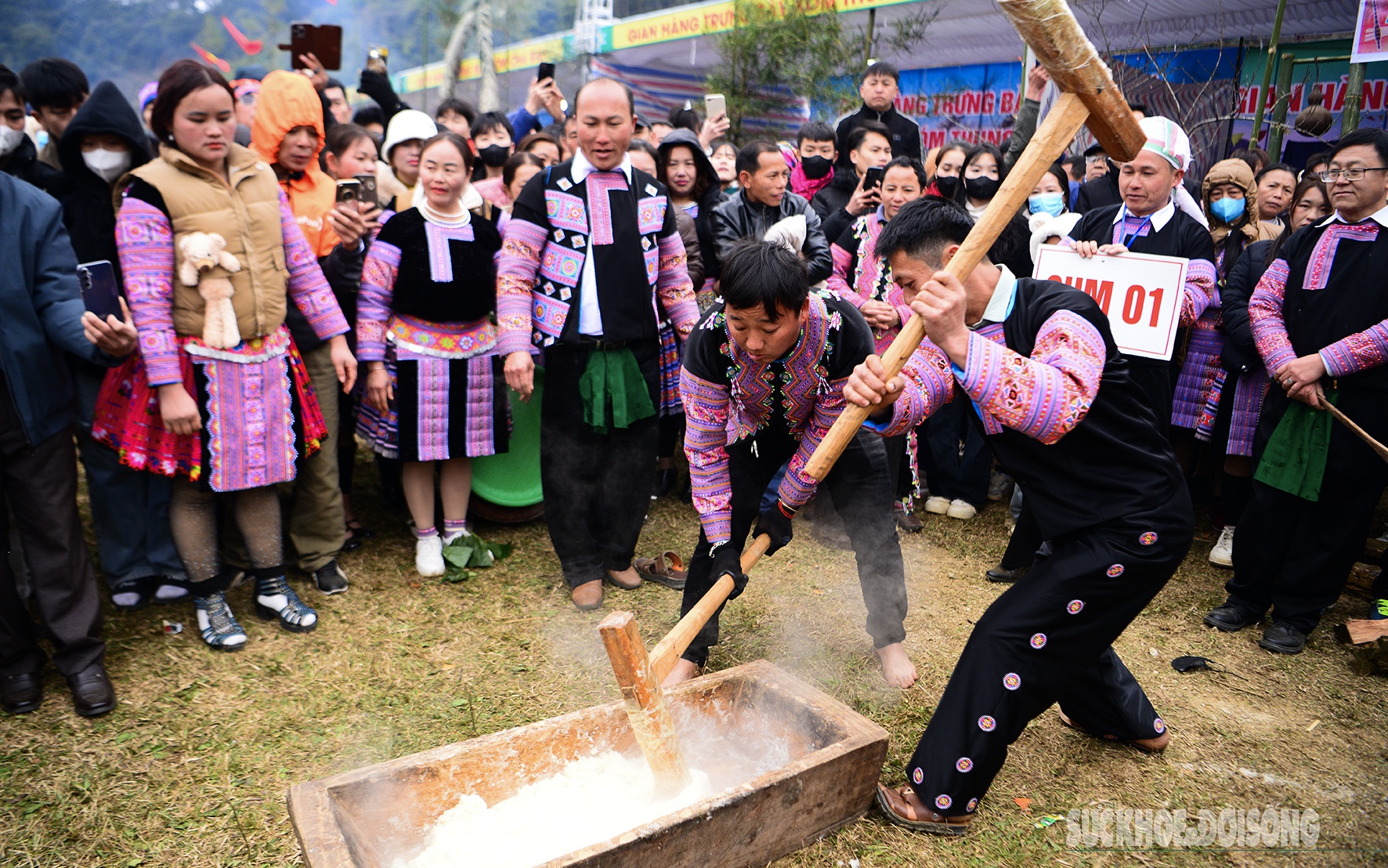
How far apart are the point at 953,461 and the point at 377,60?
5.57 metres

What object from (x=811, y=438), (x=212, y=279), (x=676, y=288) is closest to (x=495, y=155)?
(x=676, y=288)

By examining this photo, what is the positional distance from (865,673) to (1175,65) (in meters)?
8.42

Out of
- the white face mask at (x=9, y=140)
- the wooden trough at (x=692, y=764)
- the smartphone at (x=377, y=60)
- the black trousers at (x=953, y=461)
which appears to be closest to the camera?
the wooden trough at (x=692, y=764)

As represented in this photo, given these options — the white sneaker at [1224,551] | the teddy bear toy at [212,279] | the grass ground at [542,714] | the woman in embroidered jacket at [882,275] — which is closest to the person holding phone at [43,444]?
the grass ground at [542,714]

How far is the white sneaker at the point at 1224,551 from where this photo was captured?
15.4 ft

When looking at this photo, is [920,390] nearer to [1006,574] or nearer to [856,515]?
[856,515]

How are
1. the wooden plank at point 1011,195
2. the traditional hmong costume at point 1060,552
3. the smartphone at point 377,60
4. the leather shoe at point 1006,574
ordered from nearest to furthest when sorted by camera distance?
the wooden plank at point 1011,195, the traditional hmong costume at point 1060,552, the leather shoe at point 1006,574, the smartphone at point 377,60

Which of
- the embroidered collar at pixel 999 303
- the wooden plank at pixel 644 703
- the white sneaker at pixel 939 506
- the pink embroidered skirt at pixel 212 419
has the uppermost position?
the embroidered collar at pixel 999 303

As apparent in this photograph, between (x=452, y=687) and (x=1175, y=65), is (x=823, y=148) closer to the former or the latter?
(x=452, y=687)

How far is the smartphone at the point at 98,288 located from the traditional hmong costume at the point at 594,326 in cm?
145

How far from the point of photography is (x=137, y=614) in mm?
3795

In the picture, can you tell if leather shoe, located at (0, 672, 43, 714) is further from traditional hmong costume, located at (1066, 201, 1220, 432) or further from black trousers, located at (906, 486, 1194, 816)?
traditional hmong costume, located at (1066, 201, 1220, 432)

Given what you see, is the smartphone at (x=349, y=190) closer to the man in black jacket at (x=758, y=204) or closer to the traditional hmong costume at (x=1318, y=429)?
the man in black jacket at (x=758, y=204)

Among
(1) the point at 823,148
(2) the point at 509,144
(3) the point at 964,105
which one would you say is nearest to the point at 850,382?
(1) the point at 823,148
